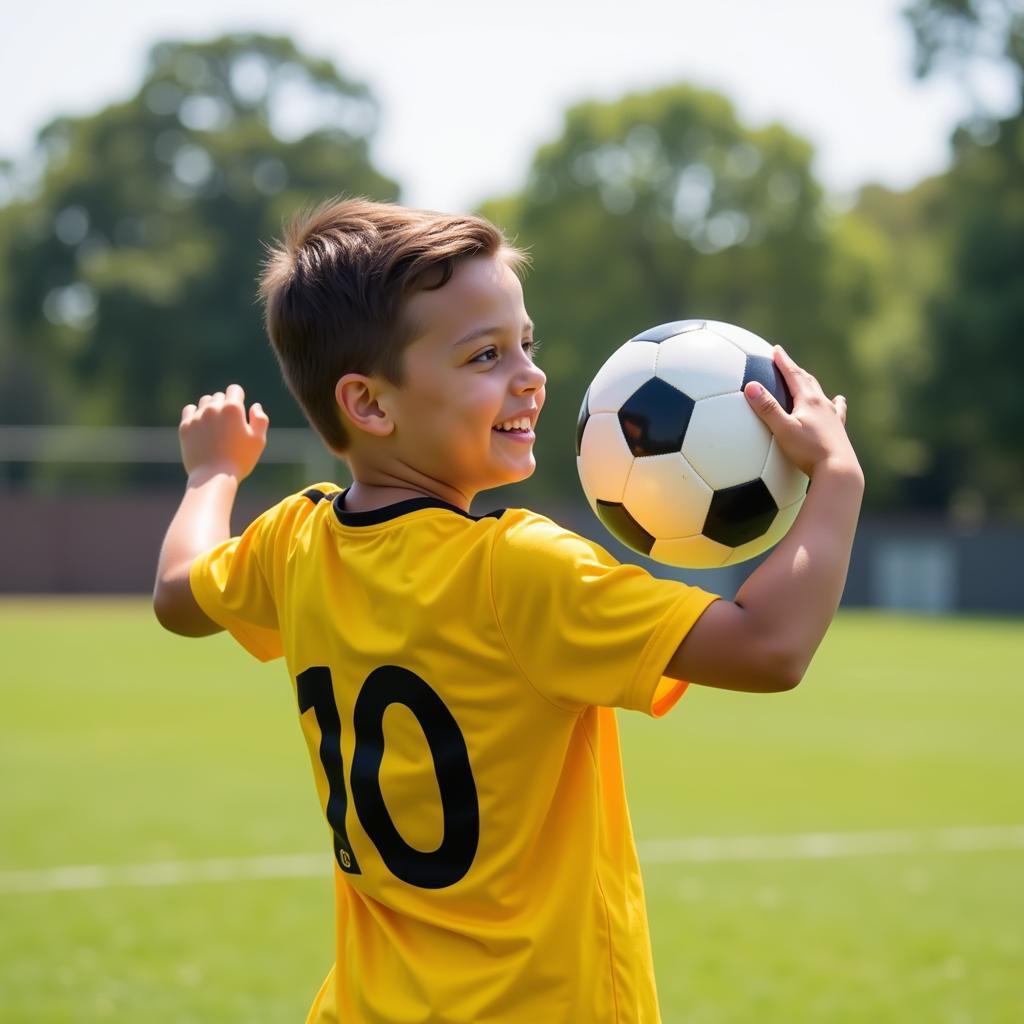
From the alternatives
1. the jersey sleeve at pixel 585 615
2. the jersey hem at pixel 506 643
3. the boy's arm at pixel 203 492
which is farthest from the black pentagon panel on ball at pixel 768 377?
the boy's arm at pixel 203 492

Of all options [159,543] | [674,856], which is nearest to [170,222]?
[159,543]

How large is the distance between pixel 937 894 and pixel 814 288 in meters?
36.8

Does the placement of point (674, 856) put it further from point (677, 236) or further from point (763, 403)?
point (677, 236)

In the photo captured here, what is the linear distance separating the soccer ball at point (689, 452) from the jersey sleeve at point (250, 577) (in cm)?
56

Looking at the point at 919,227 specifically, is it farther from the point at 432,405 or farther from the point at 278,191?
the point at 432,405

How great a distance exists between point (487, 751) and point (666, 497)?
595 mm

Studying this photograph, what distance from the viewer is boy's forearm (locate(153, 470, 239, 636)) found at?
267cm

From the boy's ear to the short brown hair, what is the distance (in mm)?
22

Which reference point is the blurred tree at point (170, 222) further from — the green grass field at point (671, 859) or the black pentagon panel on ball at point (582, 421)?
the black pentagon panel on ball at point (582, 421)

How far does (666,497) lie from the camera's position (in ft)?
7.79

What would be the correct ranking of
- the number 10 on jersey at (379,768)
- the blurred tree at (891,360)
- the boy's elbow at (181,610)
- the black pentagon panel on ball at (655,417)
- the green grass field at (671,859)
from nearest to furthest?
the number 10 on jersey at (379,768), the black pentagon panel on ball at (655,417), the boy's elbow at (181,610), the green grass field at (671,859), the blurred tree at (891,360)

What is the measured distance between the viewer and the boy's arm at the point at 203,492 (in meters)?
2.68

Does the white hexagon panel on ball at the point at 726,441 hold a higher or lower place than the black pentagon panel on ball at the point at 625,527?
higher

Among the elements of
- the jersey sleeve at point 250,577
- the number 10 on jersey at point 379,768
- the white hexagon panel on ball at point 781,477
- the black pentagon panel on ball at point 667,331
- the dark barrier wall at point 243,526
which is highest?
the black pentagon panel on ball at point 667,331
